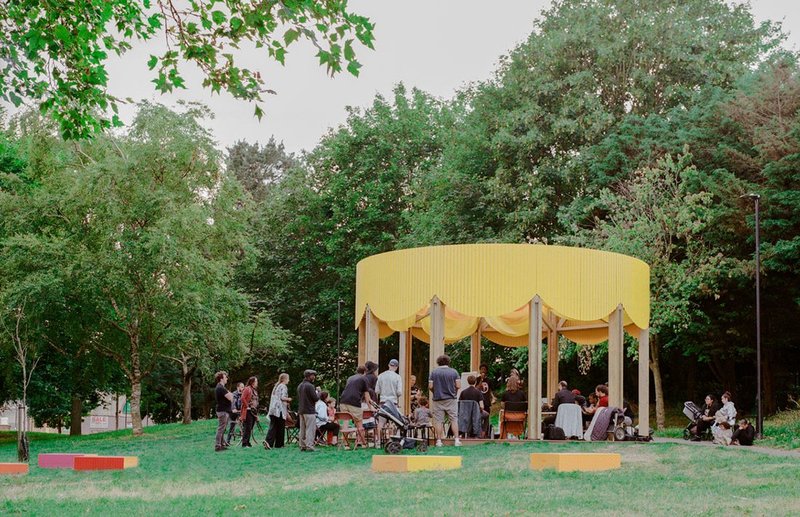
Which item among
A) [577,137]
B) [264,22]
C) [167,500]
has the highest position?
[577,137]

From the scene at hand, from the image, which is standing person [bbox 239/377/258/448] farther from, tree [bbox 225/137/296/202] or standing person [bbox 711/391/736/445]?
tree [bbox 225/137/296/202]

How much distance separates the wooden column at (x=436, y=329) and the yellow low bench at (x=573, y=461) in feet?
20.4

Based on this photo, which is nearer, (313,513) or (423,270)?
(313,513)

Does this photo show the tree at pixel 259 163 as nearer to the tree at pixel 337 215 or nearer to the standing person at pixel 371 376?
the tree at pixel 337 215

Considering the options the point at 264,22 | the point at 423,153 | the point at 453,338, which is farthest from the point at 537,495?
the point at 423,153

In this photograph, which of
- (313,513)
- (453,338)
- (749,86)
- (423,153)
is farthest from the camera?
(423,153)

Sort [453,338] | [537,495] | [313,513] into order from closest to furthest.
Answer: [313,513], [537,495], [453,338]

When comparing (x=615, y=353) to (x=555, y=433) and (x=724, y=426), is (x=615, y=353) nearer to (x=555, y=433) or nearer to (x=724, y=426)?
(x=555, y=433)

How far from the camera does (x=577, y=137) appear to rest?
34719 mm

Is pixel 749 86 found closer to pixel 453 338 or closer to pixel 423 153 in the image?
pixel 453 338

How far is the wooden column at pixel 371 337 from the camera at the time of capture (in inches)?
842

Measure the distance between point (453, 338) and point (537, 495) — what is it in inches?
649

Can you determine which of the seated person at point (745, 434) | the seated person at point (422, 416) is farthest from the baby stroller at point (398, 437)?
the seated person at point (745, 434)

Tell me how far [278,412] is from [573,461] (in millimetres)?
8034
